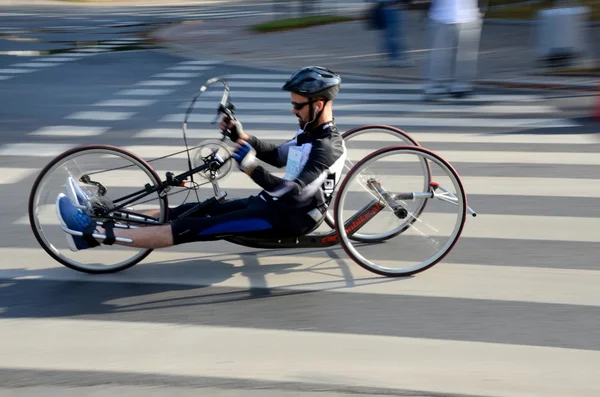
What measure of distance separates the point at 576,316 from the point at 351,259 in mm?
1421

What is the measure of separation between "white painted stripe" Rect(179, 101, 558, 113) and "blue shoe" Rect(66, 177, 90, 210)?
566 cm

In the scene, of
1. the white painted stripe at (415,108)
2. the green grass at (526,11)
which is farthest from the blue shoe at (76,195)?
the green grass at (526,11)

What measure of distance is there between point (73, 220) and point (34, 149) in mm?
3986

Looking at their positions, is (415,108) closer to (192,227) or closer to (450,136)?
(450,136)

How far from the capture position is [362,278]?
539cm

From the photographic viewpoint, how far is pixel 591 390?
3908 millimetres

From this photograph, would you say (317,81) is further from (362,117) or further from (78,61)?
(78,61)

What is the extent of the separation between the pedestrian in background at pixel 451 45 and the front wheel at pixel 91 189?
21.9 feet

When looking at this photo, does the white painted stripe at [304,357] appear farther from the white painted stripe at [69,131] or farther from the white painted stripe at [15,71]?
the white painted stripe at [15,71]

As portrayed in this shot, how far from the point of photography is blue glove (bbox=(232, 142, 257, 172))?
4.99m

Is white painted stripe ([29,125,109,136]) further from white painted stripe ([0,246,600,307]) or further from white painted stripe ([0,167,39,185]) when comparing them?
white painted stripe ([0,246,600,307])

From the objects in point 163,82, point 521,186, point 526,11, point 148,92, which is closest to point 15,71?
point 163,82

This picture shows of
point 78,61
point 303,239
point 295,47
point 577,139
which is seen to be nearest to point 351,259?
point 303,239

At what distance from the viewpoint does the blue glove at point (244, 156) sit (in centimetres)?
499
